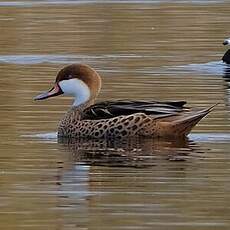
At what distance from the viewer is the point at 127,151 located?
14.1 meters

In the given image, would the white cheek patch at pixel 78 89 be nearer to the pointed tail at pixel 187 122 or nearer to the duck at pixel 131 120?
the duck at pixel 131 120

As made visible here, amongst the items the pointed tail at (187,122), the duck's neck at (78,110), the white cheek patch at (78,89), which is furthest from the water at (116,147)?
the white cheek patch at (78,89)

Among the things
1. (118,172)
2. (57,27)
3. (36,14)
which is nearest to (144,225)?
(118,172)

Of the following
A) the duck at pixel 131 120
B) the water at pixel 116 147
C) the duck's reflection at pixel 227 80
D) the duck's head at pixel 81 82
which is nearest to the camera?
the water at pixel 116 147

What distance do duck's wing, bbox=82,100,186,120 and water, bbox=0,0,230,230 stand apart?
12.1 inches

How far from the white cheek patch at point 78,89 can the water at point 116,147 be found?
43cm

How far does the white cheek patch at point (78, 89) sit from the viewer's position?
15523mm

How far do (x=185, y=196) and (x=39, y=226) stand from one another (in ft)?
4.99

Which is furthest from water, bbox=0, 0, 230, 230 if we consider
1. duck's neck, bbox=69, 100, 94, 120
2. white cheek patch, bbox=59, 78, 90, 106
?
white cheek patch, bbox=59, 78, 90, 106

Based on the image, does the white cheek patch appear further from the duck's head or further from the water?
the water

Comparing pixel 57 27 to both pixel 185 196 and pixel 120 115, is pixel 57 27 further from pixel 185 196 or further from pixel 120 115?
pixel 185 196

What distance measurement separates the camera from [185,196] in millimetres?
11344

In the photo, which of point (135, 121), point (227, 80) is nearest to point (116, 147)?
→ point (135, 121)

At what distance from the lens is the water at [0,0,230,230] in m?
10.7
